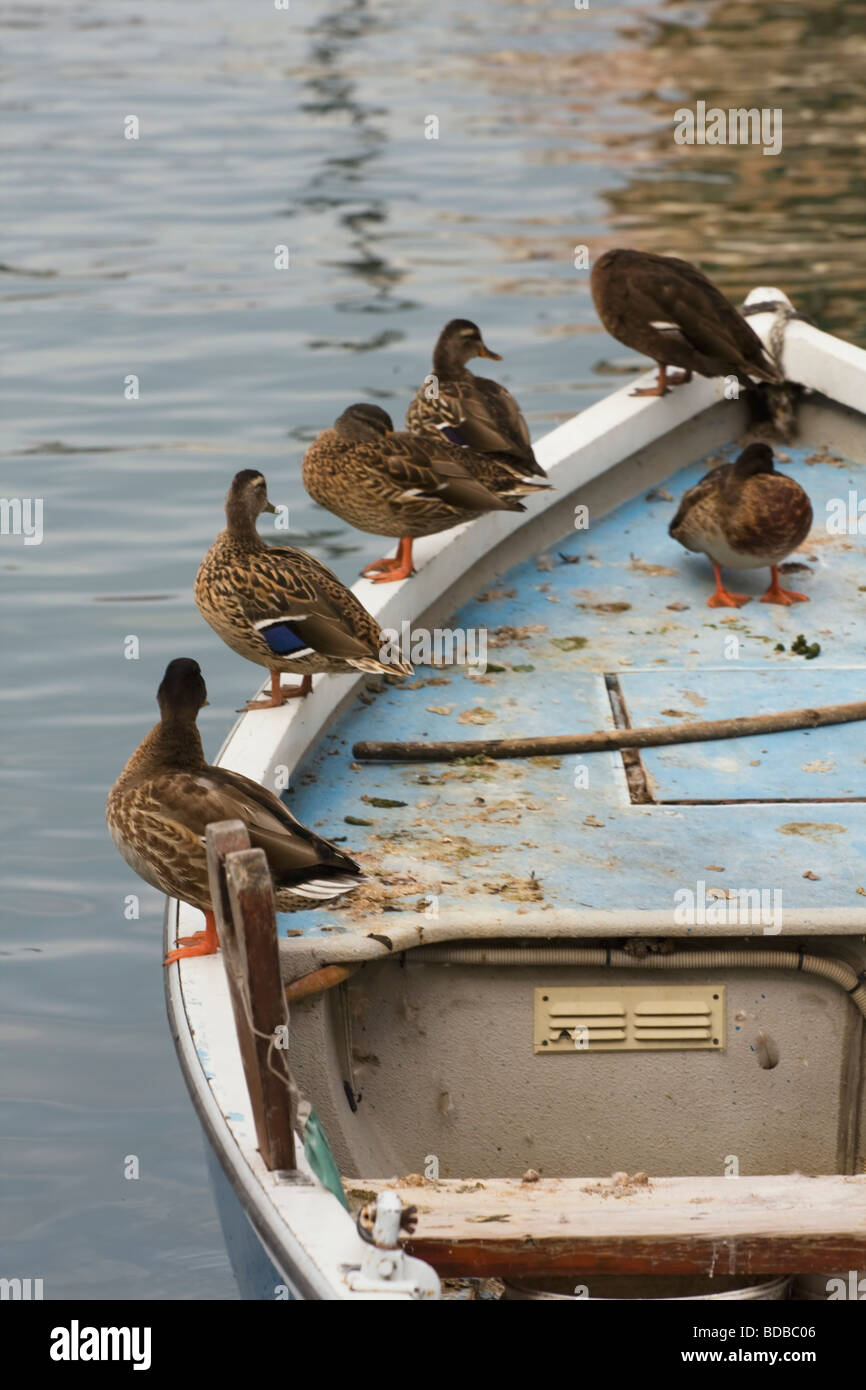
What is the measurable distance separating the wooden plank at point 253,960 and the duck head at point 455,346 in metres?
4.48

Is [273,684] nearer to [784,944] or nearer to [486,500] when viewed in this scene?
[486,500]

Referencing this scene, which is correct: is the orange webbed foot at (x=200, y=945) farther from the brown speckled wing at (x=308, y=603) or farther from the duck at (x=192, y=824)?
the brown speckled wing at (x=308, y=603)

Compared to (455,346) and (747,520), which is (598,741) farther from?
(455,346)

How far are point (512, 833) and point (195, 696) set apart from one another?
1176mm

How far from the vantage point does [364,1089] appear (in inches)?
201

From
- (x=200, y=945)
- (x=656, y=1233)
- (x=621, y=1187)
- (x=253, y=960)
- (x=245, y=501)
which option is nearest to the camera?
(x=253, y=960)

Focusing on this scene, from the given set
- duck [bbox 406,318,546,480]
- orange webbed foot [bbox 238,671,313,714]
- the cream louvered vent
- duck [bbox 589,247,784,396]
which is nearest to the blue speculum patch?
orange webbed foot [bbox 238,671,313,714]

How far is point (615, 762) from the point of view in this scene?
6195 mm

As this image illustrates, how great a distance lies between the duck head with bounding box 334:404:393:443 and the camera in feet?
23.1

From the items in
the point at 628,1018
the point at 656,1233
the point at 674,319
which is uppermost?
the point at 674,319

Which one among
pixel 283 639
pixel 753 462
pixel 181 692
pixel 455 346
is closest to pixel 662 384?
pixel 455 346

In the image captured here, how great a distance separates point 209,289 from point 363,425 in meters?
12.3

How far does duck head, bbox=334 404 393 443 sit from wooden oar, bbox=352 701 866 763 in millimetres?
1386

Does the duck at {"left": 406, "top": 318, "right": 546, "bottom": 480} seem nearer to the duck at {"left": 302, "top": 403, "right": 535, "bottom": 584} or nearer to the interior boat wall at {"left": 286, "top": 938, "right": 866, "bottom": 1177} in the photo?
the duck at {"left": 302, "top": 403, "right": 535, "bottom": 584}
